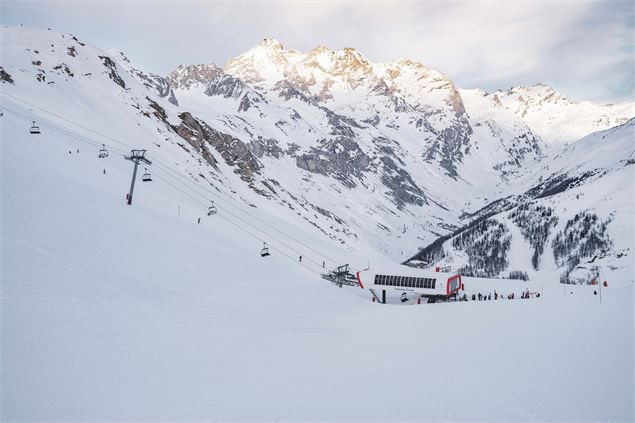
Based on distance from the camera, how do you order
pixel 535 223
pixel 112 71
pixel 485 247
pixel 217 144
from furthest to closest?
pixel 485 247 < pixel 535 223 < pixel 217 144 < pixel 112 71

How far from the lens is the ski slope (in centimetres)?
1049

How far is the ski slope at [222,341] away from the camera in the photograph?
34.4ft

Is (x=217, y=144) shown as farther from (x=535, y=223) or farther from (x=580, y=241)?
(x=580, y=241)

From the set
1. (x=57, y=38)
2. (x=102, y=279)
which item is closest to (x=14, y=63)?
(x=57, y=38)

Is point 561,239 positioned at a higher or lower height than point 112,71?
lower

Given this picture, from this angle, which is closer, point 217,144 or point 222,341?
point 222,341

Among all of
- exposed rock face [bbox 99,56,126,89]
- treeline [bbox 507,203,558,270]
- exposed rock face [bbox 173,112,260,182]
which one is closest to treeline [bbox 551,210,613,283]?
treeline [bbox 507,203,558,270]

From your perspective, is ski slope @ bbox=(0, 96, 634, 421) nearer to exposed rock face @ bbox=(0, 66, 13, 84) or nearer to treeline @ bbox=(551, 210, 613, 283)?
exposed rock face @ bbox=(0, 66, 13, 84)

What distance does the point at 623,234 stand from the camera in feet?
407

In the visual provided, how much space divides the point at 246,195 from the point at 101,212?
310 ft

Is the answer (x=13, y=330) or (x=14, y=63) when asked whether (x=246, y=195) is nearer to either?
(x=14, y=63)

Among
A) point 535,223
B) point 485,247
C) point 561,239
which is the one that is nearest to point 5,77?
point 485,247

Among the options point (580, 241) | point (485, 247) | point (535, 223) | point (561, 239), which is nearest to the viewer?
point (580, 241)

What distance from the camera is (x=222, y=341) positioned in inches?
643
